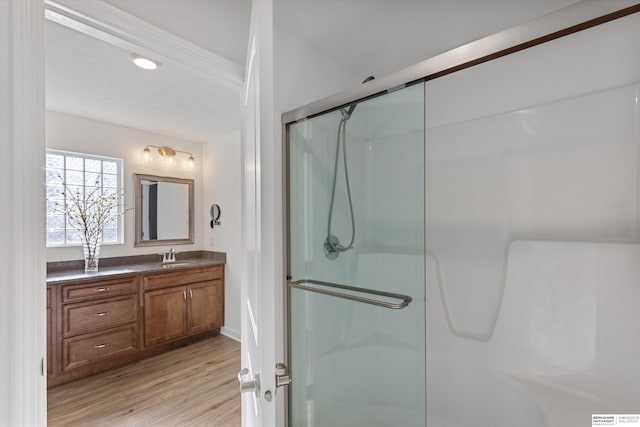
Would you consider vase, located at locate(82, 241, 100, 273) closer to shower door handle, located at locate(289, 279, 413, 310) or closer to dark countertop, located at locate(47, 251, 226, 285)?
dark countertop, located at locate(47, 251, 226, 285)

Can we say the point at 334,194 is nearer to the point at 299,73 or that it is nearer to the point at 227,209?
the point at 299,73

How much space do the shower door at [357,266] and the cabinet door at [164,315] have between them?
1.92 m

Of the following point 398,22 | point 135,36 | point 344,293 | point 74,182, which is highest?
point 398,22

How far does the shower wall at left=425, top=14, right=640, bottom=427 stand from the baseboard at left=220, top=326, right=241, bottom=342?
233cm

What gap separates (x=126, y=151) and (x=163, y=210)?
77cm

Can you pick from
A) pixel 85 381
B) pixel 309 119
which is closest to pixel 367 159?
pixel 309 119

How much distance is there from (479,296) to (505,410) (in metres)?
0.59

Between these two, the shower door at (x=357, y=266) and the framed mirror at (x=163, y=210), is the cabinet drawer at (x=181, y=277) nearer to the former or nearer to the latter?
the framed mirror at (x=163, y=210)

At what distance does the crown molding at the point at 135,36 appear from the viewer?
100 centimetres

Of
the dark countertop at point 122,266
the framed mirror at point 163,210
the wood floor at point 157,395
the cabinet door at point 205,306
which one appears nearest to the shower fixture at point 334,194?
the wood floor at point 157,395

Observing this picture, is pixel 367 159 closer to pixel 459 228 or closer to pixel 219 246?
pixel 459 228

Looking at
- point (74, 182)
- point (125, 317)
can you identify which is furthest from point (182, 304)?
point (74, 182)

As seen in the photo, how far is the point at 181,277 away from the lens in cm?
314

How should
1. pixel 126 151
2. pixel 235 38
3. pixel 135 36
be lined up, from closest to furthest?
pixel 135 36, pixel 235 38, pixel 126 151
